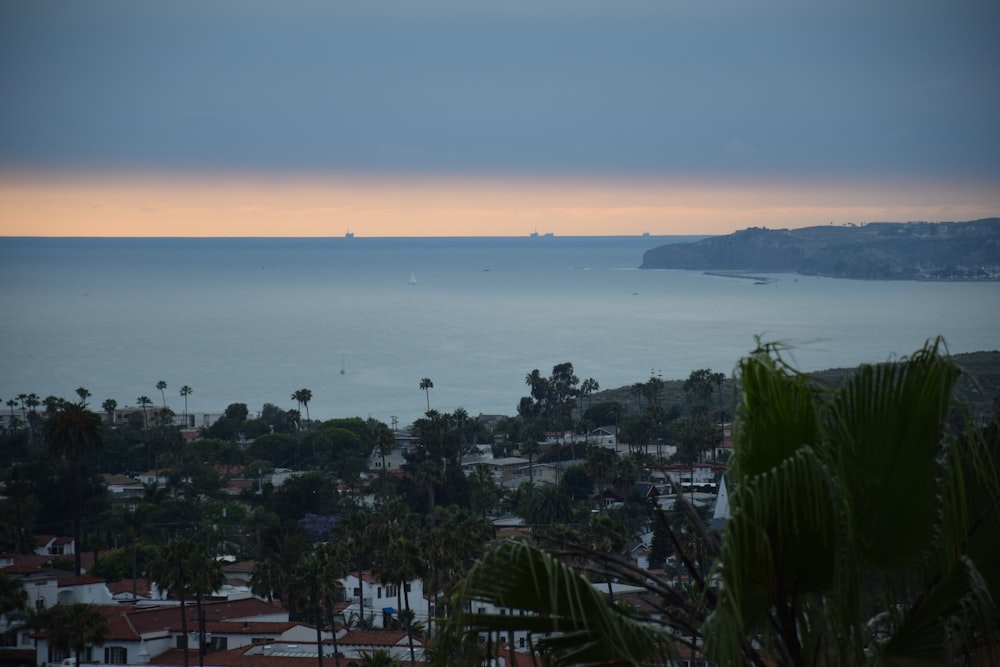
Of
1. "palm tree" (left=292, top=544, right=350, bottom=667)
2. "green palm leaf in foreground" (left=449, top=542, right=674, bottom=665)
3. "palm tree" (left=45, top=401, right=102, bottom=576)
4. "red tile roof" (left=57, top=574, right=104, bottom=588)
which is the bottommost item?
"red tile roof" (left=57, top=574, right=104, bottom=588)

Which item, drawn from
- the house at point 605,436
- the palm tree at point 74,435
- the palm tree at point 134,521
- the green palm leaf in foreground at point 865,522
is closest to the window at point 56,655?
the palm tree at point 134,521

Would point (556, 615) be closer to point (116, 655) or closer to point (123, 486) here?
point (116, 655)

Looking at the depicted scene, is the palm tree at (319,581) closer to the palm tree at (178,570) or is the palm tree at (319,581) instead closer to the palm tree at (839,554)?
the palm tree at (178,570)

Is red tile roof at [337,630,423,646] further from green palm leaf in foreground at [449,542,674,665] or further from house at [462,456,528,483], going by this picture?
house at [462,456,528,483]

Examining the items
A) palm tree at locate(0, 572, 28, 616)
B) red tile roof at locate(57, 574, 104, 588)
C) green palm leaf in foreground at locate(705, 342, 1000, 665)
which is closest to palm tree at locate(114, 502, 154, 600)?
red tile roof at locate(57, 574, 104, 588)

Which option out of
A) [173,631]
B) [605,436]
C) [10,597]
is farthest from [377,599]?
[605,436]

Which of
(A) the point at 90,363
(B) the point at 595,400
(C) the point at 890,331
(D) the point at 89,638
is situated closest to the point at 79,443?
(D) the point at 89,638
